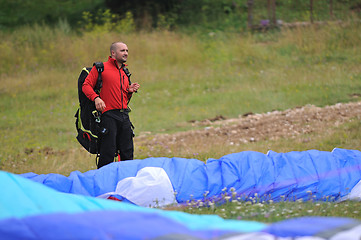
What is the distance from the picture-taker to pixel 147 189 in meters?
5.14

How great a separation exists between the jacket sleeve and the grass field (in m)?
2.49

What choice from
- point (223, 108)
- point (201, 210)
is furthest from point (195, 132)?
point (201, 210)

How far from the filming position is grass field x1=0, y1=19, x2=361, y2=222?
10.1 m

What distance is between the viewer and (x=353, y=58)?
15352 millimetres

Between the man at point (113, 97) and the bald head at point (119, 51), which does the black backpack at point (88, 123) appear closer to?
the man at point (113, 97)

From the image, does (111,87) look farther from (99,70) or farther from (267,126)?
(267,126)

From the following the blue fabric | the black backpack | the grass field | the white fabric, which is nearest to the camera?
the blue fabric

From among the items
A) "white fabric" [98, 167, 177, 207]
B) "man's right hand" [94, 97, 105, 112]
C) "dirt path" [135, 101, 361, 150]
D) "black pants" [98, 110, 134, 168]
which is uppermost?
"man's right hand" [94, 97, 105, 112]

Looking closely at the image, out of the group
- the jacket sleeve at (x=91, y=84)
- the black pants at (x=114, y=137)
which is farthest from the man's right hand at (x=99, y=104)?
the black pants at (x=114, y=137)

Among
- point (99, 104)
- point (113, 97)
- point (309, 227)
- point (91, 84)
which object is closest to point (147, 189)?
point (99, 104)

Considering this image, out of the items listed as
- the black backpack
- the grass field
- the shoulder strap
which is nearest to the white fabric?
the black backpack

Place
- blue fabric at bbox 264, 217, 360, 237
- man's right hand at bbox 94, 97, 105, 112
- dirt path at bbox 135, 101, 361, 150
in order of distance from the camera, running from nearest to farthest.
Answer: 1. blue fabric at bbox 264, 217, 360, 237
2. man's right hand at bbox 94, 97, 105, 112
3. dirt path at bbox 135, 101, 361, 150

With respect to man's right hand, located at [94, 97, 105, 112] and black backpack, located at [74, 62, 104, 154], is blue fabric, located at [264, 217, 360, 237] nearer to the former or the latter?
man's right hand, located at [94, 97, 105, 112]

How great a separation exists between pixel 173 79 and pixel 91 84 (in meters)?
9.86
